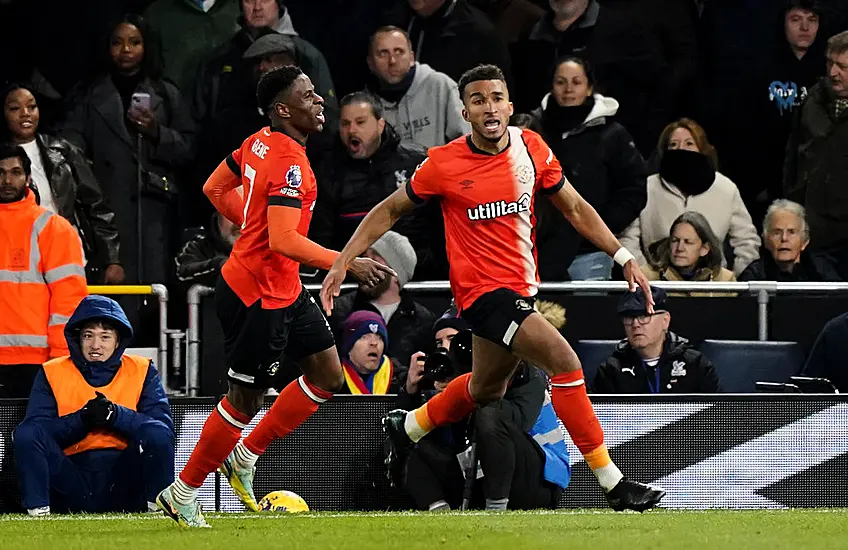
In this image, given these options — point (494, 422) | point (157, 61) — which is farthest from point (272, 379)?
point (157, 61)

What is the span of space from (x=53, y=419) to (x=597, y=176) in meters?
4.57

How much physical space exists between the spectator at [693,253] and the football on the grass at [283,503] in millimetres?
3392

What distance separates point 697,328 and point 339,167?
2.77 meters

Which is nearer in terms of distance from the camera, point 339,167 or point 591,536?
point 591,536

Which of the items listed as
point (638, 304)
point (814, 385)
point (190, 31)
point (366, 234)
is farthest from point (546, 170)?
point (190, 31)

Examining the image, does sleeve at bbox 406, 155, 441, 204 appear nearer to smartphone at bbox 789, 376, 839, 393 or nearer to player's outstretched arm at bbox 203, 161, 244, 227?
player's outstretched arm at bbox 203, 161, 244, 227

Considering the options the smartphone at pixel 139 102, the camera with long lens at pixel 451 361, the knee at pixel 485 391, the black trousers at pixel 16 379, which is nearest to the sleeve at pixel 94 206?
the smartphone at pixel 139 102

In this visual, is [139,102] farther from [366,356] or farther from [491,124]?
[491,124]

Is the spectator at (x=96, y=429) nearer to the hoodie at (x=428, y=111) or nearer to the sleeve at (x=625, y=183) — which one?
the hoodie at (x=428, y=111)

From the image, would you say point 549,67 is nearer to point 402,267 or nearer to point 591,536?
point 402,267

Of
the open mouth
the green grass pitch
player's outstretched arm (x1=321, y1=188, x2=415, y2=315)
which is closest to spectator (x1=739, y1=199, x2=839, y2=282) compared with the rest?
the green grass pitch

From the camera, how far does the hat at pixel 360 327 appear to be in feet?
32.6

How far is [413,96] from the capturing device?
12.1 meters

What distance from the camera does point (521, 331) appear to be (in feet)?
25.9
